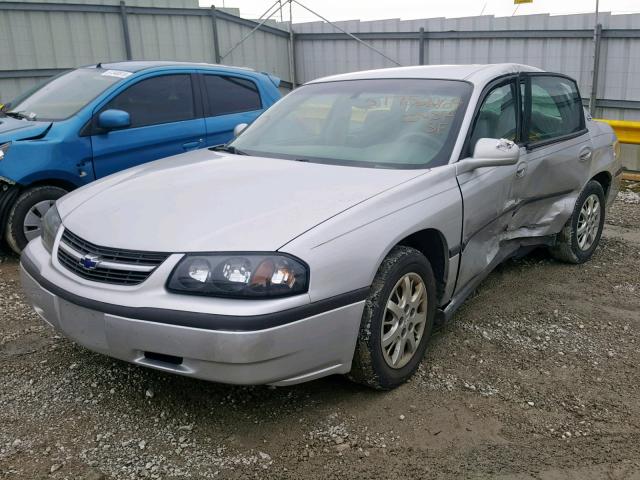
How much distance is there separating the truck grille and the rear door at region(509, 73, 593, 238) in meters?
2.48

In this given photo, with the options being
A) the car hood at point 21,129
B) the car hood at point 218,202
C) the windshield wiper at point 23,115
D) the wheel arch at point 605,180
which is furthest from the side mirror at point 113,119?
the wheel arch at point 605,180

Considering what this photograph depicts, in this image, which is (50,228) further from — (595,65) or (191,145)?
(595,65)

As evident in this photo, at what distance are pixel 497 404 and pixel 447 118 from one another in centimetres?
164

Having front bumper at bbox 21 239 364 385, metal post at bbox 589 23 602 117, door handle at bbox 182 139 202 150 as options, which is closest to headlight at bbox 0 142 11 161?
door handle at bbox 182 139 202 150

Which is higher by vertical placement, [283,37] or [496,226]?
[283,37]

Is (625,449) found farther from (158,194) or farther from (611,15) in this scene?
(611,15)

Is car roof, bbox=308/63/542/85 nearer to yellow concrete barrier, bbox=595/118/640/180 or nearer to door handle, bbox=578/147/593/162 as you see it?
door handle, bbox=578/147/593/162

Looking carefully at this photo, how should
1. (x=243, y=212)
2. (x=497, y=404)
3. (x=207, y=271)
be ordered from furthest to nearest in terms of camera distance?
(x=497, y=404)
(x=243, y=212)
(x=207, y=271)

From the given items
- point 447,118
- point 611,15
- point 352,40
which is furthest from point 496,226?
point 352,40

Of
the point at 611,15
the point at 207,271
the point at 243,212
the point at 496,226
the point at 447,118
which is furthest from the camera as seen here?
the point at 611,15

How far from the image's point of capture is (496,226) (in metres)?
3.87

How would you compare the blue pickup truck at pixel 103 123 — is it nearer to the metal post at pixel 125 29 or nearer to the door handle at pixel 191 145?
the door handle at pixel 191 145

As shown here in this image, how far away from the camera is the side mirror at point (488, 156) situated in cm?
341

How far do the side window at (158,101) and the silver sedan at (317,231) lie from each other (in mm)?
1910
